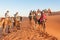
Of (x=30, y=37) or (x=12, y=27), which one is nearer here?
(x=30, y=37)

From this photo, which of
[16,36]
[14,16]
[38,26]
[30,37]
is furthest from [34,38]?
[14,16]

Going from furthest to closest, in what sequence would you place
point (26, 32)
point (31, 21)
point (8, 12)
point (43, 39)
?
point (31, 21)
point (8, 12)
point (26, 32)
point (43, 39)

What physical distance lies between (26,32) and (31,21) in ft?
10.9

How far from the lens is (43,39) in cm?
1580

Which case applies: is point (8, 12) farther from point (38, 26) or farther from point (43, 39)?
point (43, 39)

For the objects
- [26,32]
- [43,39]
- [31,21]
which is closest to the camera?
[43,39]

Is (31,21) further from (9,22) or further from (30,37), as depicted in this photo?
(30,37)

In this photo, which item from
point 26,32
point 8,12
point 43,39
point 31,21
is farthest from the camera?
point 31,21

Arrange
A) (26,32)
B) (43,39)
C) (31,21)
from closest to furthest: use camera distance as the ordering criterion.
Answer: (43,39), (26,32), (31,21)

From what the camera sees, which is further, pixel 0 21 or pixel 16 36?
pixel 0 21

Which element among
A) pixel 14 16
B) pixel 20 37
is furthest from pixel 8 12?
pixel 20 37

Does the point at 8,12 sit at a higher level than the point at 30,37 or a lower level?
higher

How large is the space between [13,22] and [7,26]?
28.1 inches

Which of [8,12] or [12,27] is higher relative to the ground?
[8,12]
